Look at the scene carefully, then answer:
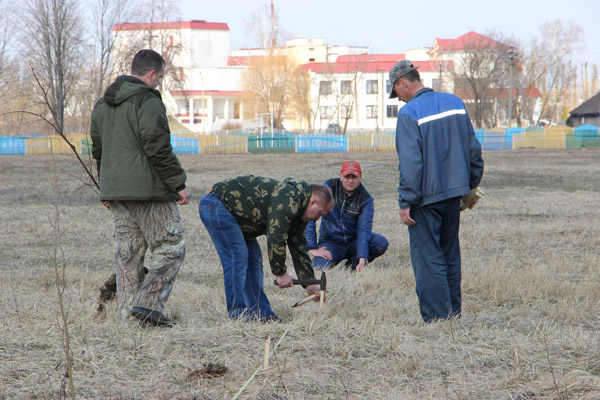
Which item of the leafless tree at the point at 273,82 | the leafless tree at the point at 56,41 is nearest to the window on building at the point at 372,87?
the leafless tree at the point at 273,82

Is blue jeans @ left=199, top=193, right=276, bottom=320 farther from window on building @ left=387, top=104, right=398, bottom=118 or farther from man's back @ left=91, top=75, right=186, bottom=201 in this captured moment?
window on building @ left=387, top=104, right=398, bottom=118

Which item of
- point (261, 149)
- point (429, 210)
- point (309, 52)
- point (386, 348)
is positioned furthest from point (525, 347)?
point (309, 52)

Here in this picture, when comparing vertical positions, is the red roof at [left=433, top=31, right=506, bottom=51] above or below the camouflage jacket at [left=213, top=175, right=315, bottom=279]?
above

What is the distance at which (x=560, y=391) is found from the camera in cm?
311

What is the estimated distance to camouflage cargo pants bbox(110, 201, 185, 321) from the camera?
13.9ft

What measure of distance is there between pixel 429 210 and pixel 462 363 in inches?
51.0

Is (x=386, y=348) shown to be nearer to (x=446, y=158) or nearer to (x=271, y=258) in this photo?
(x=271, y=258)

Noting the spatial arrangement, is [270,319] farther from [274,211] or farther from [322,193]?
[322,193]

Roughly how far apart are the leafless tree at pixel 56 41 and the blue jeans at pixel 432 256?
1359 inches

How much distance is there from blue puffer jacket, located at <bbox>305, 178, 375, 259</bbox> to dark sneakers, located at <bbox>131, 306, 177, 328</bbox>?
298 cm

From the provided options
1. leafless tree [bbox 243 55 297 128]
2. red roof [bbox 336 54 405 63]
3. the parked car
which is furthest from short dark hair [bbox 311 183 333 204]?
red roof [bbox 336 54 405 63]

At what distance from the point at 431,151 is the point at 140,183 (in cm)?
198

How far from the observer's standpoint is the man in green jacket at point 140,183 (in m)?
4.09

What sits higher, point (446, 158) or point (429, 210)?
point (446, 158)
